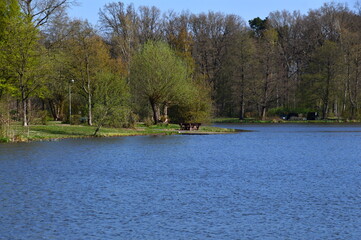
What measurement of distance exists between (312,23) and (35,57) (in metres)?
63.5

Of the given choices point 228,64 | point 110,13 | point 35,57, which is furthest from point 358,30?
point 35,57

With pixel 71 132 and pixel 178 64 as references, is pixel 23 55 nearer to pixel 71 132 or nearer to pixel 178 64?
pixel 71 132

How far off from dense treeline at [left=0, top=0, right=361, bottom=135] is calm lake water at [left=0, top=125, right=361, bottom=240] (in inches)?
980

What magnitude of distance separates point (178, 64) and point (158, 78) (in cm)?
442

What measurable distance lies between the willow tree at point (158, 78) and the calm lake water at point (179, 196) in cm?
3458

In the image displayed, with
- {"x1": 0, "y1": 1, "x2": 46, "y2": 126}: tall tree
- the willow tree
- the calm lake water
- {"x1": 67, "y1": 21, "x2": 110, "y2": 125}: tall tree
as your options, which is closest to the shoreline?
{"x1": 0, "y1": 1, "x2": 46, "y2": 126}: tall tree

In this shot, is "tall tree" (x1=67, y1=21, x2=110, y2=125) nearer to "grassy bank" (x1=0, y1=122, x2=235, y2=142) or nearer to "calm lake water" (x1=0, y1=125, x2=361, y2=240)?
"grassy bank" (x1=0, y1=122, x2=235, y2=142)

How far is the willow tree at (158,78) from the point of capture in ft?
235

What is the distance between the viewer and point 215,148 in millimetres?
43719

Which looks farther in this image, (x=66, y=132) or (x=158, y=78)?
(x=158, y=78)

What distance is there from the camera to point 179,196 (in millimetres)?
20672

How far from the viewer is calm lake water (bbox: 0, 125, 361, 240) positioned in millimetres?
15289

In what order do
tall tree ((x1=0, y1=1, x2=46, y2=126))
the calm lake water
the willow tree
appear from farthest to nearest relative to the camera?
the willow tree < tall tree ((x1=0, y1=1, x2=46, y2=126)) < the calm lake water

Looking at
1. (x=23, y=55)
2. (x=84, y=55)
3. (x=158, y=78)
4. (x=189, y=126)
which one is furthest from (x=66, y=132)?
(x=158, y=78)
